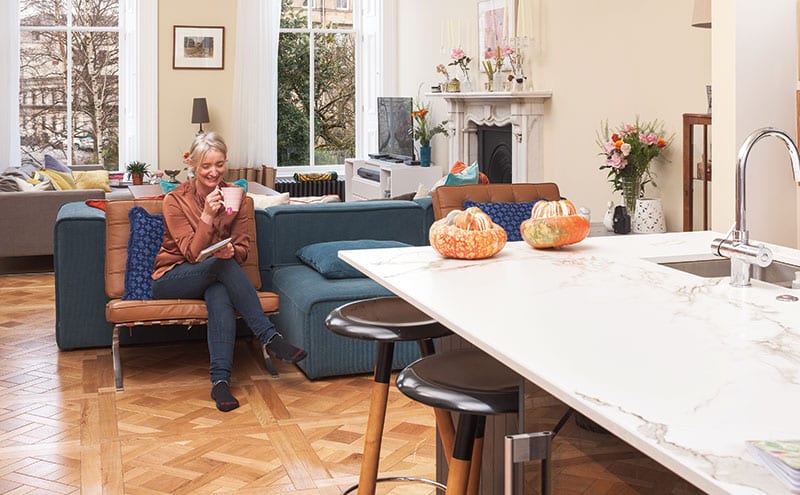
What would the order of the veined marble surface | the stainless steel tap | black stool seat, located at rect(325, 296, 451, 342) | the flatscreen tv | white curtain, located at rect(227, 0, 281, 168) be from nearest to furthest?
the veined marble surface, the stainless steel tap, black stool seat, located at rect(325, 296, 451, 342), the flatscreen tv, white curtain, located at rect(227, 0, 281, 168)

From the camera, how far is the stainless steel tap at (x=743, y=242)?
7.42 ft

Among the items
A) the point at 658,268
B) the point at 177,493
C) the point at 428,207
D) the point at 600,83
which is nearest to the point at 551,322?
the point at 658,268

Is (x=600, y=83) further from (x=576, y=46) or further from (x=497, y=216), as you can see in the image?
(x=497, y=216)

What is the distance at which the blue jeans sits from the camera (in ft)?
15.1

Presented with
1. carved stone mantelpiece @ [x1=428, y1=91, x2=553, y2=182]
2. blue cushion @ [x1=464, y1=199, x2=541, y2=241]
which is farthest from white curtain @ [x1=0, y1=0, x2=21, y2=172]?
blue cushion @ [x1=464, y1=199, x2=541, y2=241]

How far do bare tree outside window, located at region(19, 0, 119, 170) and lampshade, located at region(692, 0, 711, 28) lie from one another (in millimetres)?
7358

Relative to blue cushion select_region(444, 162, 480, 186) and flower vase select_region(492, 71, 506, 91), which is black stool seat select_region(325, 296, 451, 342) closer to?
blue cushion select_region(444, 162, 480, 186)

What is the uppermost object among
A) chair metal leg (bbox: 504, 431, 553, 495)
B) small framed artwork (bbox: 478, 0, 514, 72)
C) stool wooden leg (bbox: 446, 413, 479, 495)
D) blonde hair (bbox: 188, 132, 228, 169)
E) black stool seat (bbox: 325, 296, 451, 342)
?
small framed artwork (bbox: 478, 0, 514, 72)

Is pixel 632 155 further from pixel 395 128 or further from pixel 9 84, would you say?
pixel 9 84

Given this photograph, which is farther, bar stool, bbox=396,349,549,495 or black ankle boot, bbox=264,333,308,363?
black ankle boot, bbox=264,333,308,363

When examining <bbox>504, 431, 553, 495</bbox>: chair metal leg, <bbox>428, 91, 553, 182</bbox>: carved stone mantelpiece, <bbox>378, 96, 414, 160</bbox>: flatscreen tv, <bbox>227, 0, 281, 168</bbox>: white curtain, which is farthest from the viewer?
<bbox>227, 0, 281, 168</bbox>: white curtain

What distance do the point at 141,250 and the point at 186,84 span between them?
20.7 feet

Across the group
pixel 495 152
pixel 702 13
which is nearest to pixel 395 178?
pixel 495 152

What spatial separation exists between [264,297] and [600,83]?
10.1 ft
